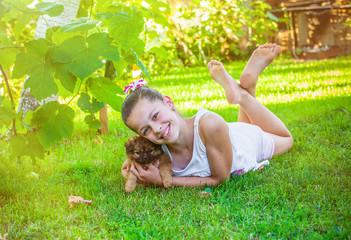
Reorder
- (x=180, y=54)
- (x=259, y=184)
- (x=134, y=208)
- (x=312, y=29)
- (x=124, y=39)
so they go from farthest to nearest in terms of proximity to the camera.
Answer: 1. (x=312, y=29)
2. (x=180, y=54)
3. (x=259, y=184)
4. (x=134, y=208)
5. (x=124, y=39)

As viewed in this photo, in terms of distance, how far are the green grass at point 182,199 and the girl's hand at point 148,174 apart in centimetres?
6

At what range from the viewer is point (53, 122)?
6.56ft

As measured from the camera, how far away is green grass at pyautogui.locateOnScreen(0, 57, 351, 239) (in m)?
1.79

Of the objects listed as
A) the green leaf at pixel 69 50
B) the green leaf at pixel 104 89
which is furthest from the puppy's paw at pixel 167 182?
the green leaf at pixel 69 50

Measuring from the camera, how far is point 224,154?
2.37 metres

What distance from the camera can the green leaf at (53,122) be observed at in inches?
77.5

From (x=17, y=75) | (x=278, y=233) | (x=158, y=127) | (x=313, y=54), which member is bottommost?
(x=313, y=54)

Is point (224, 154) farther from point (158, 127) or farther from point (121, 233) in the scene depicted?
point (121, 233)

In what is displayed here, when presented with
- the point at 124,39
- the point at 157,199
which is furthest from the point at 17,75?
the point at 157,199

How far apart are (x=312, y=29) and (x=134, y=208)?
9.75m

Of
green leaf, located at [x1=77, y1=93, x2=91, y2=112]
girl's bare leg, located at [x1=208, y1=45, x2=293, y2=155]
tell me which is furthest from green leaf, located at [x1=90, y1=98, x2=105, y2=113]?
girl's bare leg, located at [x1=208, y1=45, x2=293, y2=155]

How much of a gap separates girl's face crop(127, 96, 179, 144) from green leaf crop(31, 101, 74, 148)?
1.26 ft

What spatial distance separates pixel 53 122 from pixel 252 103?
1.59m

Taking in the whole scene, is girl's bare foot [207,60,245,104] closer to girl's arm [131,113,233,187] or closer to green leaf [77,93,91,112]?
girl's arm [131,113,233,187]
